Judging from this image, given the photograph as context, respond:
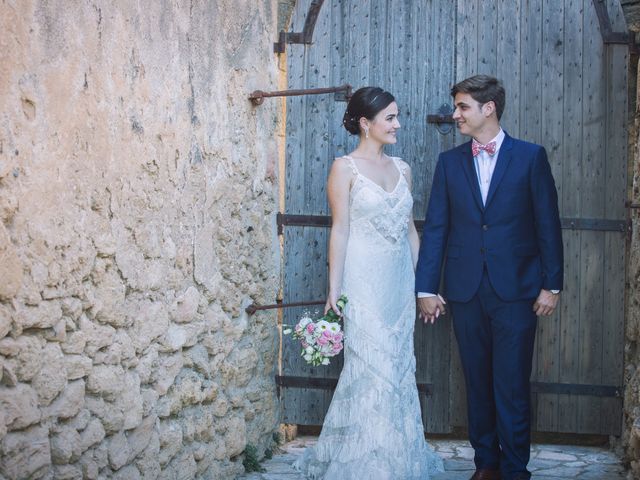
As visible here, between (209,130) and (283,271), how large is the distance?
4.43 ft

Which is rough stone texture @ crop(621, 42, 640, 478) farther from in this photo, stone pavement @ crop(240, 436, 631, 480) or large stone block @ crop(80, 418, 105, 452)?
large stone block @ crop(80, 418, 105, 452)

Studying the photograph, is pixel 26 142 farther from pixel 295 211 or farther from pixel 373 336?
pixel 295 211

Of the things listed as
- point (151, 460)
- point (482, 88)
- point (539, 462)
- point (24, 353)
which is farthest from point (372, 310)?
point (24, 353)

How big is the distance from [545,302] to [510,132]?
118 centimetres

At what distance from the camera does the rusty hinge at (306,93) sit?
4867 millimetres

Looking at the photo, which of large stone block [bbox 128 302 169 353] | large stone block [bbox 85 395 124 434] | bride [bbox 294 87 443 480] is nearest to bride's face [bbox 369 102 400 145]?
bride [bbox 294 87 443 480]

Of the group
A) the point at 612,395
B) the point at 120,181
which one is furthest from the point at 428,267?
the point at 120,181

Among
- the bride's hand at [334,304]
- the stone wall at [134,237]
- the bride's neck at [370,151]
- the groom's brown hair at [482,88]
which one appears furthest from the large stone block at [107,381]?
the groom's brown hair at [482,88]

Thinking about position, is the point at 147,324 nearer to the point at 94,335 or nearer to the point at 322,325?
the point at 94,335

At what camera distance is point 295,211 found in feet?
17.7

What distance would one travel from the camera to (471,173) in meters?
4.61

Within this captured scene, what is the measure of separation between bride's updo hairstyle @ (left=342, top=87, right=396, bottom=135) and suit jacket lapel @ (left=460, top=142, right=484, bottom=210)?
47cm

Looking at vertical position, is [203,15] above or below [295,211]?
above

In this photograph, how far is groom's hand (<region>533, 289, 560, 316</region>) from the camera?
14.6ft
